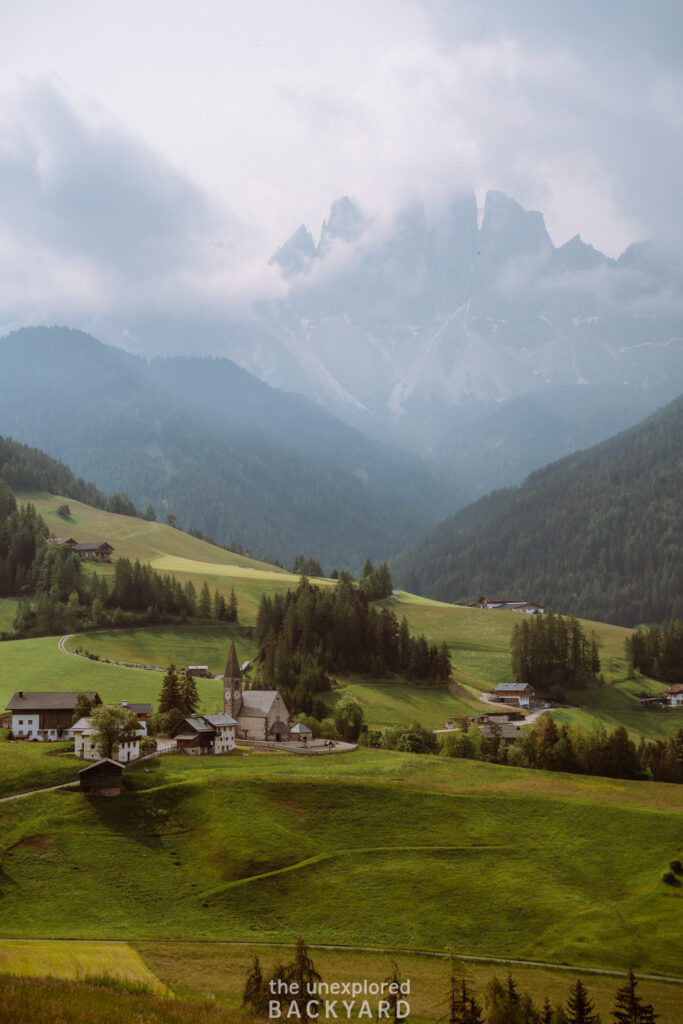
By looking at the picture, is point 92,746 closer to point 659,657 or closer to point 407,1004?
point 407,1004

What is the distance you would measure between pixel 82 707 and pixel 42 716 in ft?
19.2

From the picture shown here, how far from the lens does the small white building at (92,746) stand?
84500 mm

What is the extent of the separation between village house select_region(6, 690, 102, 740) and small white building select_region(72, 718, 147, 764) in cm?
1579

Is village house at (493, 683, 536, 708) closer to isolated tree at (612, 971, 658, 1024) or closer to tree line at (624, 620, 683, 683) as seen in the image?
tree line at (624, 620, 683, 683)

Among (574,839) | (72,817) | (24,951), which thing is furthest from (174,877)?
(574,839)

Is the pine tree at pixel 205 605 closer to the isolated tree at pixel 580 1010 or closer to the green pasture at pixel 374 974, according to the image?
the green pasture at pixel 374 974

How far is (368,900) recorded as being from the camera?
62.4 meters

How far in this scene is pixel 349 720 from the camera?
116750 mm

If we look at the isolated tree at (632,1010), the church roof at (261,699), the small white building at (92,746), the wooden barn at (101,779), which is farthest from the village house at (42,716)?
the isolated tree at (632,1010)

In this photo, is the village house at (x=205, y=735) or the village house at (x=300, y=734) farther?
the village house at (x=300, y=734)

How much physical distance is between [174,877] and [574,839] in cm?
3344

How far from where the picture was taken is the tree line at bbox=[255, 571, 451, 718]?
15062 centimetres

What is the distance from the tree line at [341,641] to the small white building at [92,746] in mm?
53479

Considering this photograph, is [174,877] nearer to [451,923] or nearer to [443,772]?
[451,923]
